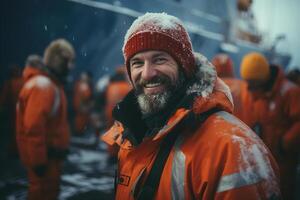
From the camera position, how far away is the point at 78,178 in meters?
6.46

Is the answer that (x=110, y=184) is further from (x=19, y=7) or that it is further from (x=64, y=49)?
(x=19, y=7)

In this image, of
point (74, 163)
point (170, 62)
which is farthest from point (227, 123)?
point (74, 163)

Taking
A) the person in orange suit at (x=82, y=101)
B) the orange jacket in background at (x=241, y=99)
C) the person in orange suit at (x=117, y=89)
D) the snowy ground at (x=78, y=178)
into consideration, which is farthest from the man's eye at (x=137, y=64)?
the person in orange suit at (x=82, y=101)

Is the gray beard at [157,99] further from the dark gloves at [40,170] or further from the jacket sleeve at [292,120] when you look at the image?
the jacket sleeve at [292,120]

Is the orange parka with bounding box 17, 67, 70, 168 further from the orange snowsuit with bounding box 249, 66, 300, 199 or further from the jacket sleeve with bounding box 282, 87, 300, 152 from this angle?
the jacket sleeve with bounding box 282, 87, 300, 152

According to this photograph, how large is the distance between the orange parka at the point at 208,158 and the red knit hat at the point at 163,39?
0.52ft

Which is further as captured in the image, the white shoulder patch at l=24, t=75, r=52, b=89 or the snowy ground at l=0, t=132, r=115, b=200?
the snowy ground at l=0, t=132, r=115, b=200

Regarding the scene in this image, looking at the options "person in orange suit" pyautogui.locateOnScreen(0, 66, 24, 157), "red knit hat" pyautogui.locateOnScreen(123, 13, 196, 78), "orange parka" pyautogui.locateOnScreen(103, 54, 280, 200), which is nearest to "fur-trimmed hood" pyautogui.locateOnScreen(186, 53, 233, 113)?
"orange parka" pyautogui.locateOnScreen(103, 54, 280, 200)

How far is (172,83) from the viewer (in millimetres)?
1847

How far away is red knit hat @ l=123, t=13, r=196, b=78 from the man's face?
4cm

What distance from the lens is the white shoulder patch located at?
3818 millimetres

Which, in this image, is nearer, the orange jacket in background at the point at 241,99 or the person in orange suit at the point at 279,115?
the person in orange suit at the point at 279,115

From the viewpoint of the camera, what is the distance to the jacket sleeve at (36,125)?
3.65m

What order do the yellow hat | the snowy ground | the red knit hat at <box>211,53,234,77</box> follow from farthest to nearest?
the snowy ground
the red knit hat at <box>211,53,234,77</box>
the yellow hat
